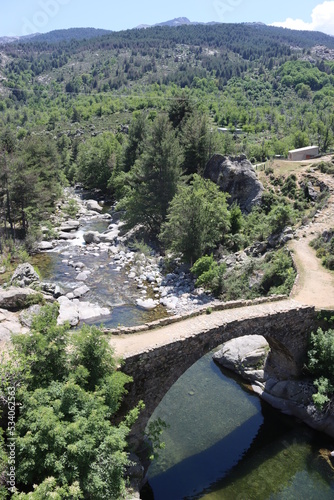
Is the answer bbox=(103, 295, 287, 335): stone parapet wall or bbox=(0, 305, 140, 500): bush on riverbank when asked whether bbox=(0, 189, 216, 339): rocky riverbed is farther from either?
bbox=(0, 305, 140, 500): bush on riverbank

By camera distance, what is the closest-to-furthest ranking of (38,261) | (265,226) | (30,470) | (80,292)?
(30,470), (80,292), (265,226), (38,261)

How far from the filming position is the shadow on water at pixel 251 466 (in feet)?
51.7

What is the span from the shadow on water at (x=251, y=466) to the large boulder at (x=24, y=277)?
51.3 ft

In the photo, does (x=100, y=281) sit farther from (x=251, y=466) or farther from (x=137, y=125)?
(x=137, y=125)

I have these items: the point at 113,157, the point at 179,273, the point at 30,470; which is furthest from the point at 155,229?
the point at 30,470

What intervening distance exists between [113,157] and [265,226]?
34.2 metres

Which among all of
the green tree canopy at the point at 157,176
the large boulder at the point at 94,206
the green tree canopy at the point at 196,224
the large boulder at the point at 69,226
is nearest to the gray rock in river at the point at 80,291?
the green tree canopy at the point at 196,224

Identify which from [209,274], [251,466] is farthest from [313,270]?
[251,466]

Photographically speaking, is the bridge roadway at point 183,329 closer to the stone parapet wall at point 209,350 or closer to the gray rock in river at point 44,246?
the stone parapet wall at point 209,350

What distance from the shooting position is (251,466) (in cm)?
1714

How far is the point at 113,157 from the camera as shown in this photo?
61.7 m

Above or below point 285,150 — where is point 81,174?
below

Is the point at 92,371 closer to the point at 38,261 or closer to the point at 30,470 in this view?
the point at 30,470

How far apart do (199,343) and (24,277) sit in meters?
18.9
